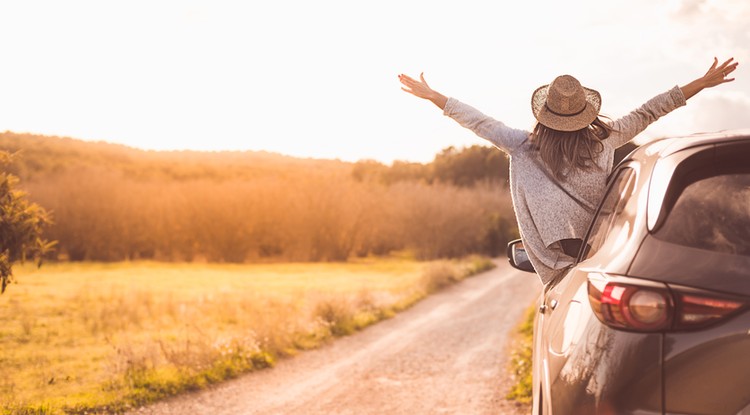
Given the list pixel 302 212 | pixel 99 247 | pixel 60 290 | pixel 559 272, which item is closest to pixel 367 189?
pixel 302 212

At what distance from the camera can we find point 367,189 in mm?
51219

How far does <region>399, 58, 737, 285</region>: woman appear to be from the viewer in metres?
3.94

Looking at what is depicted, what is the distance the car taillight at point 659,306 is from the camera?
90.0 inches

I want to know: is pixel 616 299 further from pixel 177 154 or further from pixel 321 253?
pixel 177 154

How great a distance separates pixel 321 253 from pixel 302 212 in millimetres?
2653

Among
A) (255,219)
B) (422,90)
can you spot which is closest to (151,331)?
(422,90)

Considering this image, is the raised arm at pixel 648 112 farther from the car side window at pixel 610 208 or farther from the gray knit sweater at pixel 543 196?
the car side window at pixel 610 208

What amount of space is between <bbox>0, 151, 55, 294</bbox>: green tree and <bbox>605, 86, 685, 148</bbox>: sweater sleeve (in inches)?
270

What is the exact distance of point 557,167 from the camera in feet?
13.1

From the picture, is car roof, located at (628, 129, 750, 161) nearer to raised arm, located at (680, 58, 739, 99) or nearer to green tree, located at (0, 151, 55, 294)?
raised arm, located at (680, 58, 739, 99)

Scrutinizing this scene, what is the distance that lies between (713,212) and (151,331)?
50.7ft

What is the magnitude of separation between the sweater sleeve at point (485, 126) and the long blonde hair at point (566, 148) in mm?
99

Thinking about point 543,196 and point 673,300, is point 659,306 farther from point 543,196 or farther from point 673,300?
point 543,196

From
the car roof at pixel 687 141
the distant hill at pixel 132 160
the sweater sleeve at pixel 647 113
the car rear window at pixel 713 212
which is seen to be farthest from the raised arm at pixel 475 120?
the distant hill at pixel 132 160
